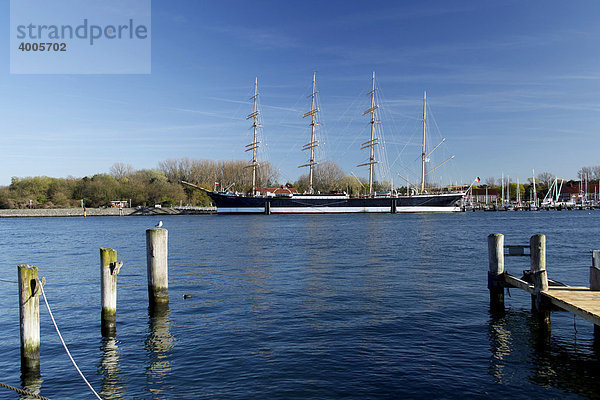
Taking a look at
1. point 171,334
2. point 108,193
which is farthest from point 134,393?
point 108,193

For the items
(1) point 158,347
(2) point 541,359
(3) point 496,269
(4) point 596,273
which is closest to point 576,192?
(3) point 496,269

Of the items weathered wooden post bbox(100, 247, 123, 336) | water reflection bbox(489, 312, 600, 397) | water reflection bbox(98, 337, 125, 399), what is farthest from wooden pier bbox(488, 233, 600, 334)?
weathered wooden post bbox(100, 247, 123, 336)

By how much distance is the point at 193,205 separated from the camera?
146 m

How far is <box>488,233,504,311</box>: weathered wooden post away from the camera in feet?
44.5

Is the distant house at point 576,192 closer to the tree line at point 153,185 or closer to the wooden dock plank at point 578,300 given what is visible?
the tree line at point 153,185

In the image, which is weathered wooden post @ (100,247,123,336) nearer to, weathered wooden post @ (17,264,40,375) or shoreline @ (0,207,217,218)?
weathered wooden post @ (17,264,40,375)

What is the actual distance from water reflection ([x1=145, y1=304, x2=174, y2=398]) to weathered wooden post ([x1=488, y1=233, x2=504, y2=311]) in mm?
9462

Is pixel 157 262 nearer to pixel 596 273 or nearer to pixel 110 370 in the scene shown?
pixel 110 370

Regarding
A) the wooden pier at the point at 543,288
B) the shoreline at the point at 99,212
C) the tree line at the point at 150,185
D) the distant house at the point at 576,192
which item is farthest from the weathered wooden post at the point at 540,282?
the distant house at the point at 576,192

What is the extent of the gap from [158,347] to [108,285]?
2.06 metres

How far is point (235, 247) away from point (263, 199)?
81.5 metres

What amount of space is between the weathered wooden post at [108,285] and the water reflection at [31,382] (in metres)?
2.48

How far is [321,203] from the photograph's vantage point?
11919 cm

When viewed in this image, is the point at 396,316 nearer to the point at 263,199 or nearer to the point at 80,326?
the point at 80,326
